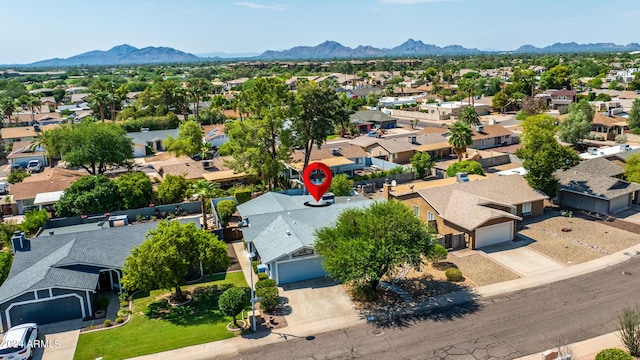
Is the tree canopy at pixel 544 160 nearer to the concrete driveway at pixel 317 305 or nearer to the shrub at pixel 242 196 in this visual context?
the concrete driveway at pixel 317 305

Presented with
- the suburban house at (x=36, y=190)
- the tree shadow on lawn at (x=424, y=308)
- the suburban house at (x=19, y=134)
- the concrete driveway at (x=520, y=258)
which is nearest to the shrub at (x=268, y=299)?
the tree shadow on lawn at (x=424, y=308)

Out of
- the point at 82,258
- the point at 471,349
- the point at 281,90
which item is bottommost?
the point at 471,349

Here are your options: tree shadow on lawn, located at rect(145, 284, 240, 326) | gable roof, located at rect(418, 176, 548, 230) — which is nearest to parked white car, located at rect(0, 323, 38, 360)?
tree shadow on lawn, located at rect(145, 284, 240, 326)

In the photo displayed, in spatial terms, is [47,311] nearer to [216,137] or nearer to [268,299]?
[268,299]

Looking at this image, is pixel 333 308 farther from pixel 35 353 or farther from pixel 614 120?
pixel 614 120

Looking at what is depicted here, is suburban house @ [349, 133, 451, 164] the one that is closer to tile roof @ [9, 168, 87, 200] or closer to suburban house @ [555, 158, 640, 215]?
suburban house @ [555, 158, 640, 215]

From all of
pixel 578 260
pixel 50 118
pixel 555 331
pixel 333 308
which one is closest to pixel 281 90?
pixel 333 308
